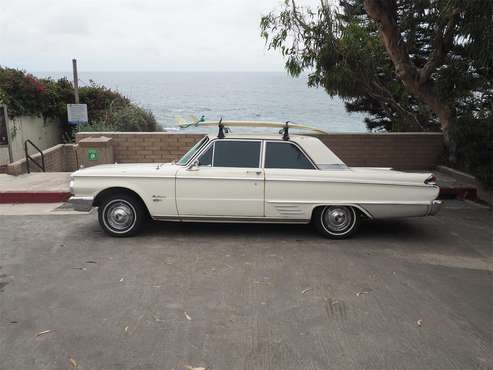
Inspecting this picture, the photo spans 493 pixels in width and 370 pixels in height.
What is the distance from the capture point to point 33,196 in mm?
8922

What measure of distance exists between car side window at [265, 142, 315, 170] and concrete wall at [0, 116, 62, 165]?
28.0ft

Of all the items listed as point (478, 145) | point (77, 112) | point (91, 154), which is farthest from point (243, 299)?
point (77, 112)

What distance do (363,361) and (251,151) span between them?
372 cm

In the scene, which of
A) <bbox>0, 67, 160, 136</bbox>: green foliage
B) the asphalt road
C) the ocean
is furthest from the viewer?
the ocean

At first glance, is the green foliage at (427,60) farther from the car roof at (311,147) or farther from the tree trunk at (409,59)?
the car roof at (311,147)

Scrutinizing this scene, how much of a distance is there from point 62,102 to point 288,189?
43.1ft

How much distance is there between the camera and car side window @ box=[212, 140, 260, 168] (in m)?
6.78

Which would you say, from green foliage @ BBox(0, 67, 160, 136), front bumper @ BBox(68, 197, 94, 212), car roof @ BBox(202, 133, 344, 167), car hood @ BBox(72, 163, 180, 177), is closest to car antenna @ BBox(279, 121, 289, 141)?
car roof @ BBox(202, 133, 344, 167)

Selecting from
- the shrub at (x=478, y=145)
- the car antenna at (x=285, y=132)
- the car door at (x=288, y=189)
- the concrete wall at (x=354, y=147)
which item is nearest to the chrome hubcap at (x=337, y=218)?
the car door at (x=288, y=189)

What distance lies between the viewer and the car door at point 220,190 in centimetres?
664

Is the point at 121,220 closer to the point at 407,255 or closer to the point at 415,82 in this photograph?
the point at 407,255

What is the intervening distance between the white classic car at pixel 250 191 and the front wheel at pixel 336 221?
1 cm

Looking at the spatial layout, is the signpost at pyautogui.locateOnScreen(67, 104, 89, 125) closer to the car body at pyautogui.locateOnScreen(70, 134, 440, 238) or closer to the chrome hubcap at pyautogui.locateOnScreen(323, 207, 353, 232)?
the car body at pyautogui.locateOnScreen(70, 134, 440, 238)

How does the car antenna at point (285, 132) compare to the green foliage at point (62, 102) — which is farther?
the green foliage at point (62, 102)
